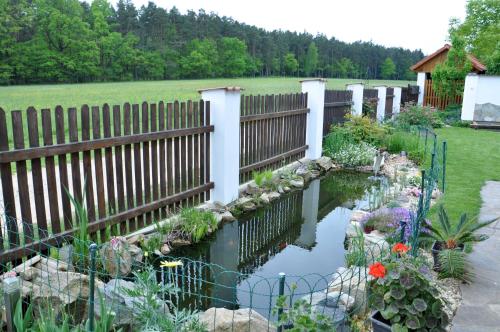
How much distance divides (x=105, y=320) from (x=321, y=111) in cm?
747

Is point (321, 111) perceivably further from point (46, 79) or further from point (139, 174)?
point (46, 79)

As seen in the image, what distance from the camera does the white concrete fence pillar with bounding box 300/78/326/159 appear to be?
8.77 m

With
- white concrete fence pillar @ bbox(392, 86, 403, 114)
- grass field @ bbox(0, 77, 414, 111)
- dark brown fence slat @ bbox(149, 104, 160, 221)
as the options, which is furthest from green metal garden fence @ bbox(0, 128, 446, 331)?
white concrete fence pillar @ bbox(392, 86, 403, 114)

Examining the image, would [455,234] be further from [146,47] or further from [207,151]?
[146,47]

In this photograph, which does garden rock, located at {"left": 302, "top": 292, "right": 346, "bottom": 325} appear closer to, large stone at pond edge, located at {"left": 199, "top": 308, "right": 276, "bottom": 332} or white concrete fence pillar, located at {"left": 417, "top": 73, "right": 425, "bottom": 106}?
large stone at pond edge, located at {"left": 199, "top": 308, "right": 276, "bottom": 332}

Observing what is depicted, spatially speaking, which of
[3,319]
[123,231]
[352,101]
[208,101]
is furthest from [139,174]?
[352,101]

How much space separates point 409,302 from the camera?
7.50 ft

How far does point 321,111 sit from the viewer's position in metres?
9.06

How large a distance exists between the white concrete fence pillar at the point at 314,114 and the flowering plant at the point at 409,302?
22.3ft

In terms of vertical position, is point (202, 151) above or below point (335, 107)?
below

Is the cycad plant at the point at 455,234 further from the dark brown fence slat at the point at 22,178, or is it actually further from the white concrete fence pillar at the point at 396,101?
the white concrete fence pillar at the point at 396,101

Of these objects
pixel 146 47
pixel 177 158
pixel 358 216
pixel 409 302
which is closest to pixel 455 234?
pixel 409 302

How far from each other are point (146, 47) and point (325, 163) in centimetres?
3466

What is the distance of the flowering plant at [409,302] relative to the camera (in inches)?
88.0
